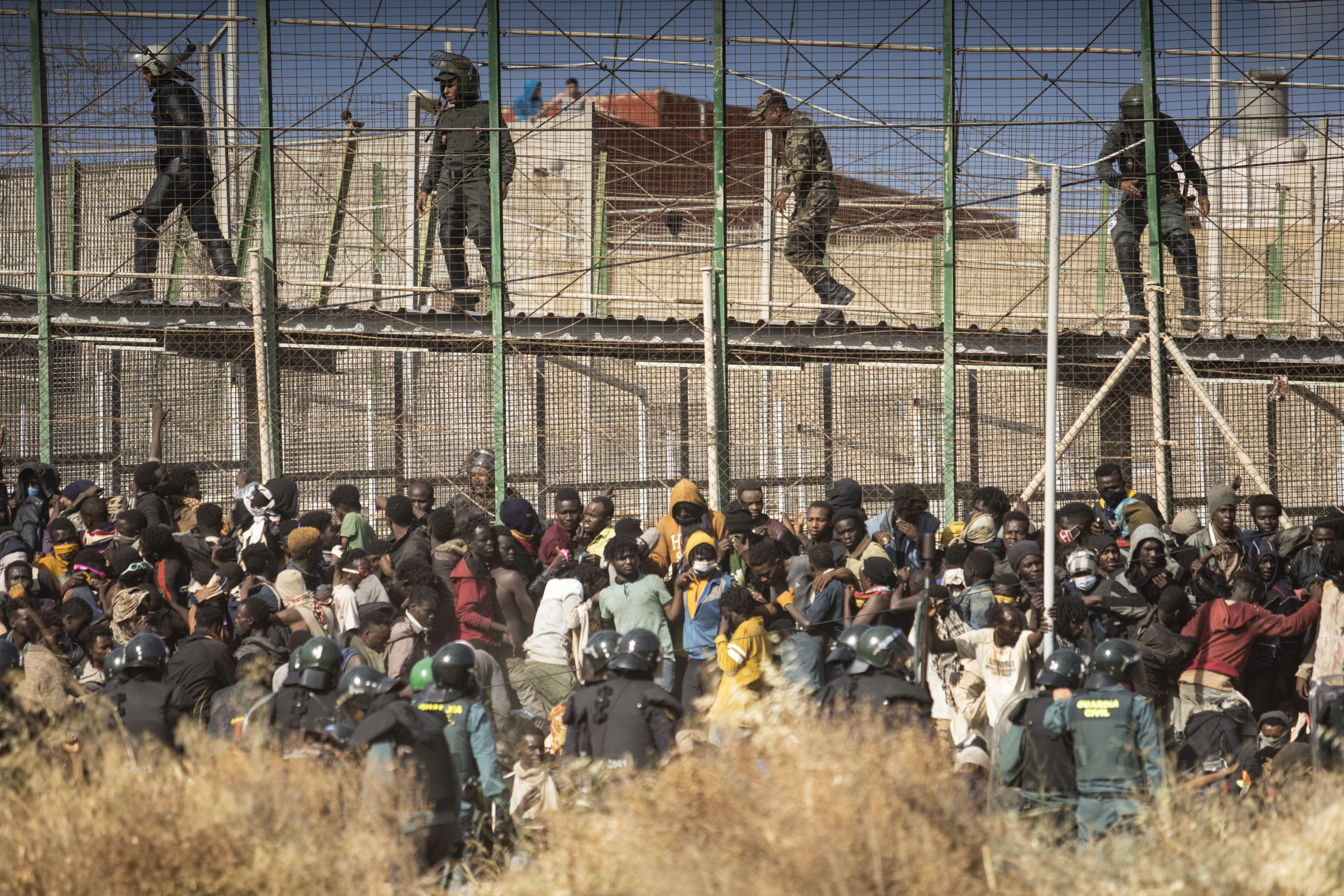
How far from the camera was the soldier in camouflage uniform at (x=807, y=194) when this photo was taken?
12.7m

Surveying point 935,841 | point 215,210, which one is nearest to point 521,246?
point 215,210

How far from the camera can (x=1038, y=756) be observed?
21.7 ft

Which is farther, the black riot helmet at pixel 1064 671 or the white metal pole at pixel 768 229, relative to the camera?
the white metal pole at pixel 768 229

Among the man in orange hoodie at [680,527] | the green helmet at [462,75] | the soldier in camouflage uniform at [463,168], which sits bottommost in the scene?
the man in orange hoodie at [680,527]

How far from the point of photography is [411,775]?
5.75 metres

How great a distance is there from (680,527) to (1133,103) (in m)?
6.43

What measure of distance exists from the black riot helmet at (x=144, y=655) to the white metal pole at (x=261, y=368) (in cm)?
478

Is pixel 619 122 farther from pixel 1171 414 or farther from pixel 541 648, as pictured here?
pixel 541 648

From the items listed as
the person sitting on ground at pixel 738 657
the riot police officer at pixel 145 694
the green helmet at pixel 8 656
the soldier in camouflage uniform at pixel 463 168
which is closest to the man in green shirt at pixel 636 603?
the person sitting on ground at pixel 738 657

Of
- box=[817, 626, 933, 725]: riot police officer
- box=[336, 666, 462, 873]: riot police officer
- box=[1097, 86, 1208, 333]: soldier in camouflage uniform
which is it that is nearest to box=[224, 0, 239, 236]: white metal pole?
box=[336, 666, 462, 873]: riot police officer

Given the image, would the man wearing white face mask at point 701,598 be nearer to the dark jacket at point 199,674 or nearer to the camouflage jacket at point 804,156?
the dark jacket at point 199,674

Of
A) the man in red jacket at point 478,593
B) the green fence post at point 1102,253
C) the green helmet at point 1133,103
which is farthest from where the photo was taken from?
the green fence post at point 1102,253

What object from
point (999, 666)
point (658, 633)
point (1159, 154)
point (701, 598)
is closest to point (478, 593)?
point (658, 633)

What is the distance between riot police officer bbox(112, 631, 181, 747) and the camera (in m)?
7.03
